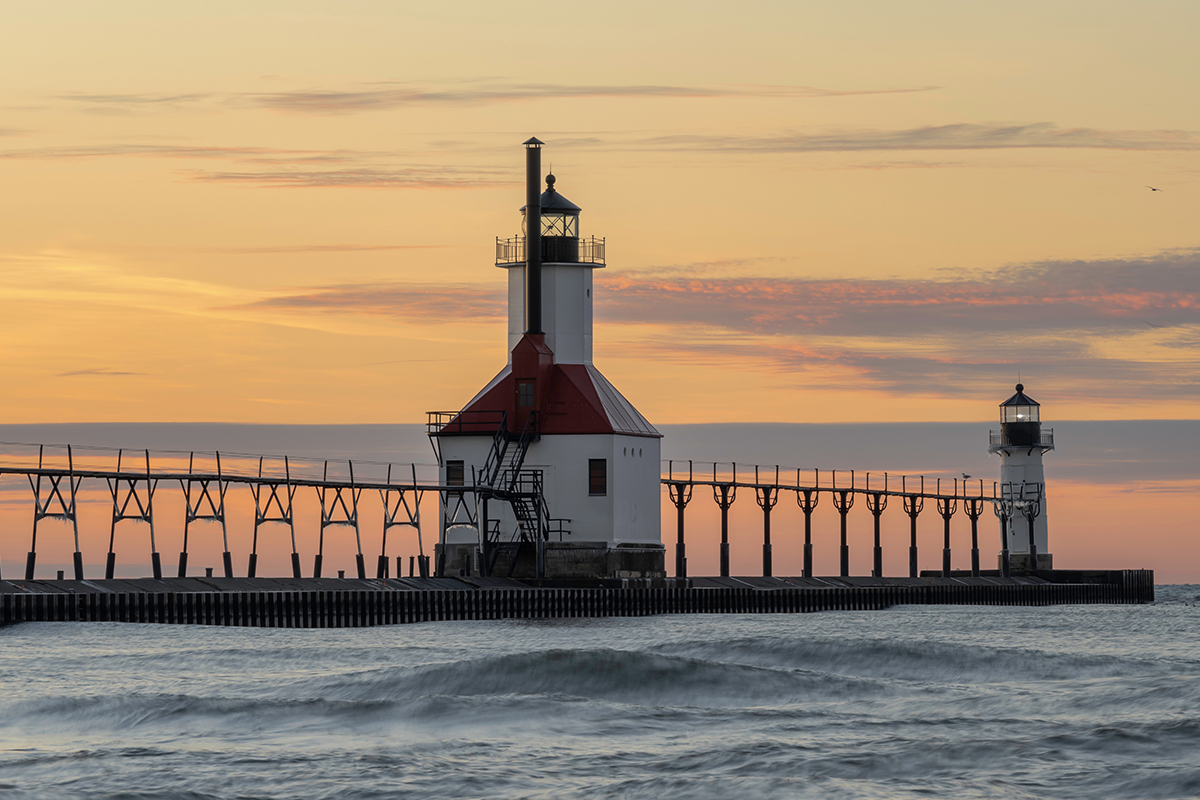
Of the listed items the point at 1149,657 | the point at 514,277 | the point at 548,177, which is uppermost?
the point at 548,177

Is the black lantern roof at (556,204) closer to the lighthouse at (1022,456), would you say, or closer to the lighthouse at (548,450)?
the lighthouse at (548,450)

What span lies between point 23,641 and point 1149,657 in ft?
86.7

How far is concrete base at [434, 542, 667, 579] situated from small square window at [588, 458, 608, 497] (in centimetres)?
189

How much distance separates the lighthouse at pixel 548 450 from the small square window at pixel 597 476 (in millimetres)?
36

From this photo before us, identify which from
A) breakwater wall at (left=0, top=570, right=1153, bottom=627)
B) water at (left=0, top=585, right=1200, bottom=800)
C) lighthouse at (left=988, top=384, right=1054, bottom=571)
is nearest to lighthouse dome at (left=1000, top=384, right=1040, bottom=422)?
lighthouse at (left=988, top=384, right=1054, bottom=571)

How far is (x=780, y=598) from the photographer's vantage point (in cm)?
6325

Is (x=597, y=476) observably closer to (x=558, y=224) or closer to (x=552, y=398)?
(x=552, y=398)

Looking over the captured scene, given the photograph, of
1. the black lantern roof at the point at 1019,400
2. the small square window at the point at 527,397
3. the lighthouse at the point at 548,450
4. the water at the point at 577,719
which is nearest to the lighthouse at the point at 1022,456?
the black lantern roof at the point at 1019,400

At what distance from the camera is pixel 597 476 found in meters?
58.9

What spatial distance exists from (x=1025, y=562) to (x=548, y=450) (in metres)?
39.4

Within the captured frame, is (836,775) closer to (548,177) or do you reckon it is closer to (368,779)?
(368,779)

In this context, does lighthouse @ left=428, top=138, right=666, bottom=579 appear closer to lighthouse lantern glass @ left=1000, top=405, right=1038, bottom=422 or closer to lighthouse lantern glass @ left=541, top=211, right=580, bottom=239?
lighthouse lantern glass @ left=541, top=211, right=580, bottom=239

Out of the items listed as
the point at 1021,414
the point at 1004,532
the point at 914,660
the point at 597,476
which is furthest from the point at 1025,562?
the point at 914,660

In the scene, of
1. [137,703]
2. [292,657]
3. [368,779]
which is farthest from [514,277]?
[368,779]
